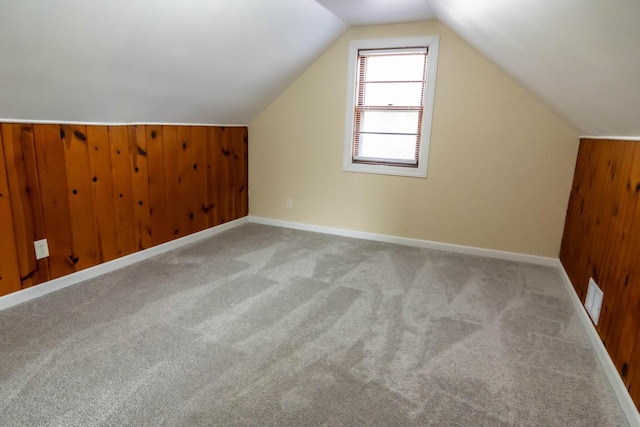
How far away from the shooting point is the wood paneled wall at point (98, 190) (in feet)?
7.50

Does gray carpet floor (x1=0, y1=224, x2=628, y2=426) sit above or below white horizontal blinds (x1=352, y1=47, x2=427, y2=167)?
below

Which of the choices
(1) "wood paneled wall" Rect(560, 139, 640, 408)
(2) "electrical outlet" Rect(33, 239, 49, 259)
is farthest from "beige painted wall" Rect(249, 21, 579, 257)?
(2) "electrical outlet" Rect(33, 239, 49, 259)

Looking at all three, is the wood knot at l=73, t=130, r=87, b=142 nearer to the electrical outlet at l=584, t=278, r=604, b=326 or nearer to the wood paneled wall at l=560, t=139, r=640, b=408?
the wood paneled wall at l=560, t=139, r=640, b=408

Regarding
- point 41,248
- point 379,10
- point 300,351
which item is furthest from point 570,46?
point 41,248

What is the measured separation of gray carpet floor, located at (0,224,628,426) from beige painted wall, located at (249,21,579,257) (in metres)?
0.67

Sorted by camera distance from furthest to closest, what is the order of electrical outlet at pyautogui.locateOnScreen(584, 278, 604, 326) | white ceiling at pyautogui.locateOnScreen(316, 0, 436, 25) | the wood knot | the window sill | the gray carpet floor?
the window sill
white ceiling at pyautogui.locateOnScreen(316, 0, 436, 25)
the wood knot
electrical outlet at pyautogui.locateOnScreen(584, 278, 604, 326)
the gray carpet floor

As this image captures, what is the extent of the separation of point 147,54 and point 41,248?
1.41 metres

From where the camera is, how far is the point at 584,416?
62.1 inches

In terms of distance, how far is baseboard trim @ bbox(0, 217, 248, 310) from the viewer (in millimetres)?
2340

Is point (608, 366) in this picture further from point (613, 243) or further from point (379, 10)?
point (379, 10)

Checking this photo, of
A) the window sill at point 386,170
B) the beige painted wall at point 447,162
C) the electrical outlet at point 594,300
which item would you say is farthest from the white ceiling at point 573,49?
the window sill at point 386,170

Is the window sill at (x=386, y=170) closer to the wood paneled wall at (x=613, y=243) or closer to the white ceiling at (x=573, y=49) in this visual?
the white ceiling at (x=573, y=49)

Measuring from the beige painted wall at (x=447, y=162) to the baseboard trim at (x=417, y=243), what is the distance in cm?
5

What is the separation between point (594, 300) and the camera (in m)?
2.19
